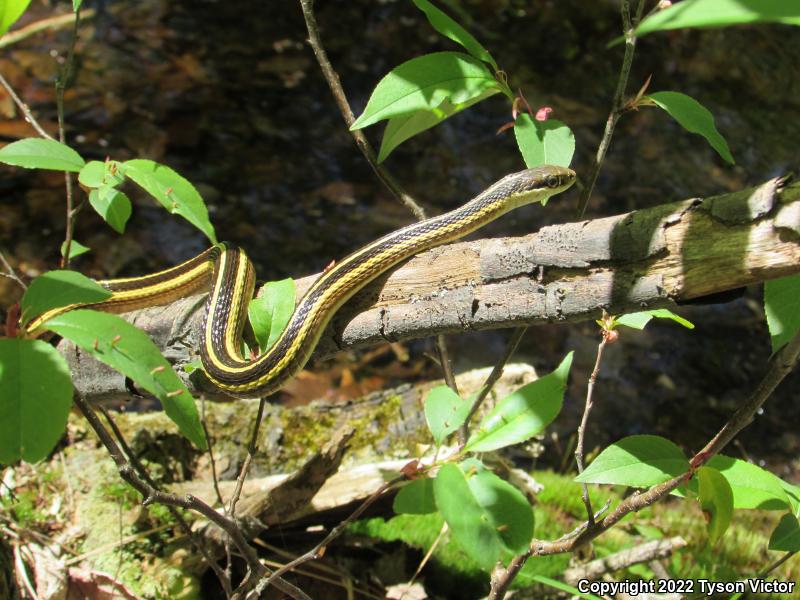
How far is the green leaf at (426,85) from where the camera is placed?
4.25 feet

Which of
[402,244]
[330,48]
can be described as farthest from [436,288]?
[330,48]

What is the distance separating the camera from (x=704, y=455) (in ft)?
4.62

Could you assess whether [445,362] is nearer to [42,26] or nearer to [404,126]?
[404,126]

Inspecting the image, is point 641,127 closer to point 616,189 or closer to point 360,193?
point 616,189

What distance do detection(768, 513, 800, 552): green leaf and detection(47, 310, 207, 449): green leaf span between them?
1267mm

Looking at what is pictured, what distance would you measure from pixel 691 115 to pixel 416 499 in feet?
3.32

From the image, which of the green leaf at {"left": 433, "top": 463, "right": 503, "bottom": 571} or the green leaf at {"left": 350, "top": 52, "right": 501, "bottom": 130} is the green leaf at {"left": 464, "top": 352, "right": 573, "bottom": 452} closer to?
the green leaf at {"left": 433, "top": 463, "right": 503, "bottom": 571}

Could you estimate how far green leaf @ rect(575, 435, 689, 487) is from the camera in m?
1.34

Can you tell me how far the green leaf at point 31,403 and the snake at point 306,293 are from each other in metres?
0.91

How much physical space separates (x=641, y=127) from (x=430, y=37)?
8.11 feet

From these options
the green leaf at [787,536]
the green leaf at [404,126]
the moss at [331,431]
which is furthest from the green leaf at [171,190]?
the moss at [331,431]

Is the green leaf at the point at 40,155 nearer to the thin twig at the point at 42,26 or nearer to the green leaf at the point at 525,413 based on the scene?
the green leaf at the point at 525,413

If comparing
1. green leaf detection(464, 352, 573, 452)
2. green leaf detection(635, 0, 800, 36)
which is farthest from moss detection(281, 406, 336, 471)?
green leaf detection(635, 0, 800, 36)

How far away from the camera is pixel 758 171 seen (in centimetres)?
680
